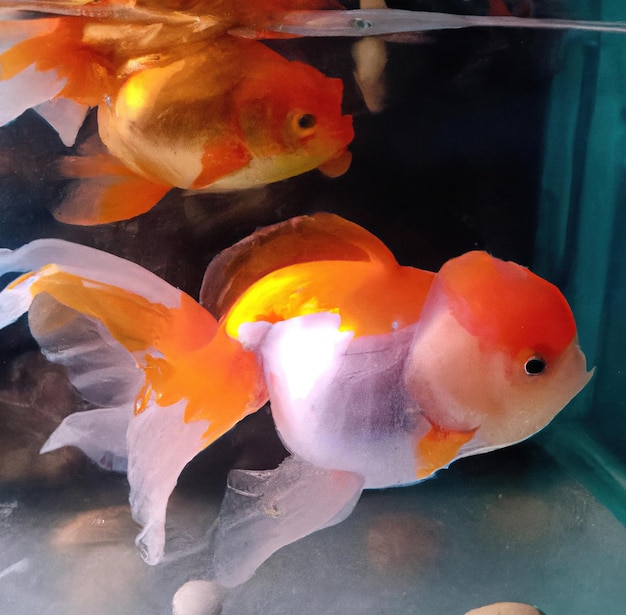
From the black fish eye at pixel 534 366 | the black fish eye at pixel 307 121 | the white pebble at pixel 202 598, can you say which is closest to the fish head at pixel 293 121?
the black fish eye at pixel 307 121

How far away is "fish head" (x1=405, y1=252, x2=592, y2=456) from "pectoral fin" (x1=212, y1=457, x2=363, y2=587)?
0.45ft

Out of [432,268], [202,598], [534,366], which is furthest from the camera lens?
[202,598]

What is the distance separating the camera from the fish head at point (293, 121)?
22.5 inches

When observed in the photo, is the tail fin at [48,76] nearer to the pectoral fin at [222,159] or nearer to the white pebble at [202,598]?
the pectoral fin at [222,159]

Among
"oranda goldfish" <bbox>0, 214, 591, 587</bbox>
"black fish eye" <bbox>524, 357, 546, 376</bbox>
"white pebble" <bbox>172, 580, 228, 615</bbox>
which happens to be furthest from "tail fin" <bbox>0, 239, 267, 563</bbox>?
"black fish eye" <bbox>524, 357, 546, 376</bbox>

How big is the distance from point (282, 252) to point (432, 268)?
0.14m

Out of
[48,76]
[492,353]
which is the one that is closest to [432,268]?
[492,353]

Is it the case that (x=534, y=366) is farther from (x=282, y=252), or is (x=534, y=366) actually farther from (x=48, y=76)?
(x=48, y=76)

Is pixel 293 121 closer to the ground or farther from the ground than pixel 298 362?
farther from the ground

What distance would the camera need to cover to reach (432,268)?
A: 1.87 ft

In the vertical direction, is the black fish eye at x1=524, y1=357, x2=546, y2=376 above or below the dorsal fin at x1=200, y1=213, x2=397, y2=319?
below

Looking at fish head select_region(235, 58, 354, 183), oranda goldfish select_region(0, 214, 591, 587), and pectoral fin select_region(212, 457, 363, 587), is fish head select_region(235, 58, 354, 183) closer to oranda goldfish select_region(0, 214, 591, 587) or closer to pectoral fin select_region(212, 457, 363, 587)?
oranda goldfish select_region(0, 214, 591, 587)

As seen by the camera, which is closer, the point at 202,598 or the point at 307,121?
the point at 307,121

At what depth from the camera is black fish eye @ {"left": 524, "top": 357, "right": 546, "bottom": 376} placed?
0.46m
